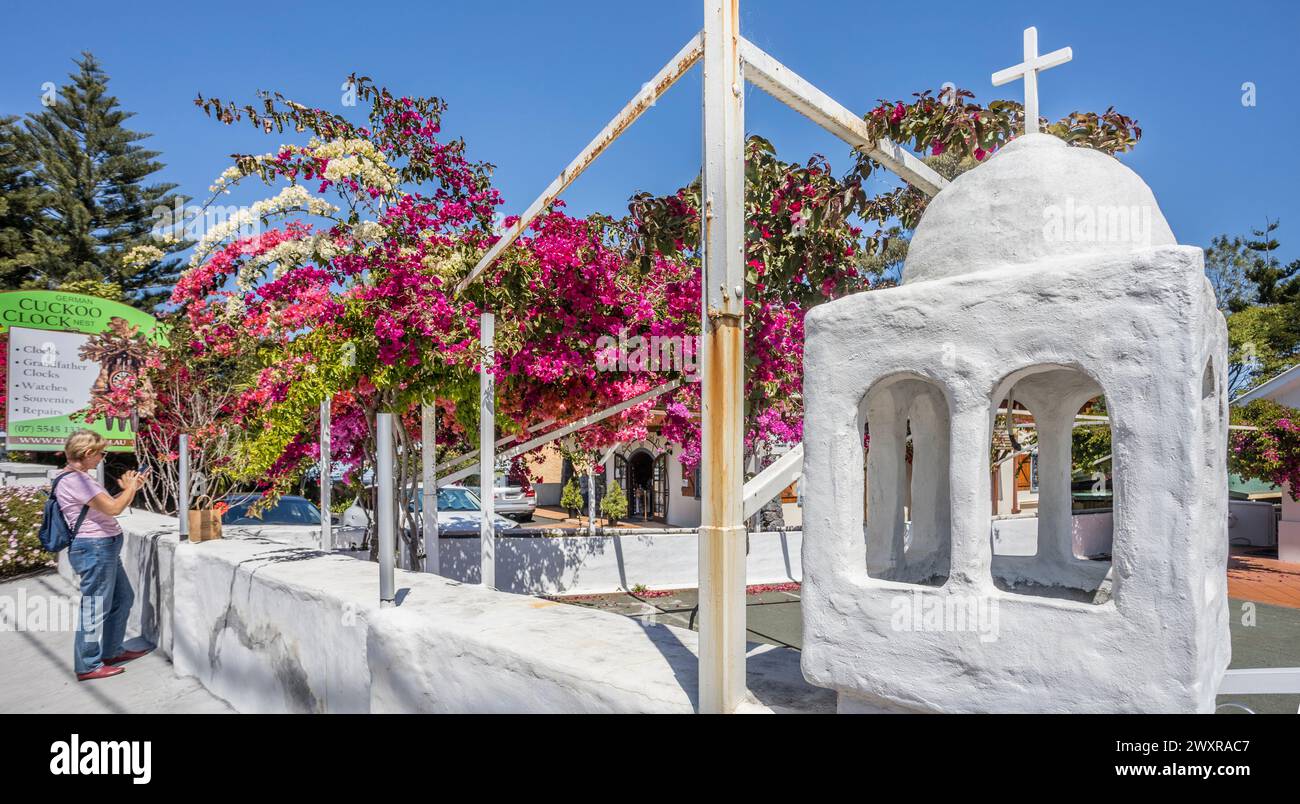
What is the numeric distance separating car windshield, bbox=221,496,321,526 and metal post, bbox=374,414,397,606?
298 inches

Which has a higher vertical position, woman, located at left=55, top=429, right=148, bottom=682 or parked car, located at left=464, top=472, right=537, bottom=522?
woman, located at left=55, top=429, right=148, bottom=682

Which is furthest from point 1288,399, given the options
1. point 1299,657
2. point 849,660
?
point 849,660

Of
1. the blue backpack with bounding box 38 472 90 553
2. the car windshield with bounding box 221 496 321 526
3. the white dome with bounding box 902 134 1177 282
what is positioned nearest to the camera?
the white dome with bounding box 902 134 1177 282

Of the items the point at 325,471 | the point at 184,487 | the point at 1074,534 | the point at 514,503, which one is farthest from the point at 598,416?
the point at 514,503

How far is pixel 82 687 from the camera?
16.7 ft

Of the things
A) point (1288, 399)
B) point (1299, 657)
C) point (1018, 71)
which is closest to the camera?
point (1018, 71)

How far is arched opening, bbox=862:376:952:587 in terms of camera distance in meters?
2.77

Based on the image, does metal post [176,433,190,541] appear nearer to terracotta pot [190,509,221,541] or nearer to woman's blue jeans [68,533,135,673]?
terracotta pot [190,509,221,541]

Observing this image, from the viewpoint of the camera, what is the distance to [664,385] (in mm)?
6203

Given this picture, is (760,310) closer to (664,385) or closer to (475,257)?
(664,385)

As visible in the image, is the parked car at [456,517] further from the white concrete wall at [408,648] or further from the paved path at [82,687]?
the white concrete wall at [408,648]

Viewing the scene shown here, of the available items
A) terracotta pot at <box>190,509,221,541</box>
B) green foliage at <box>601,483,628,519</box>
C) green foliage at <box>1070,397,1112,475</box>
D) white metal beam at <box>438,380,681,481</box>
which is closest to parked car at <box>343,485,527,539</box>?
white metal beam at <box>438,380,681,481</box>

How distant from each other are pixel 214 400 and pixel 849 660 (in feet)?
25.7

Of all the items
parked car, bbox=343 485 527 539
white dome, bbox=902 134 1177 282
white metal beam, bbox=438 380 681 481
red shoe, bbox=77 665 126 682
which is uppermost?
white dome, bbox=902 134 1177 282
